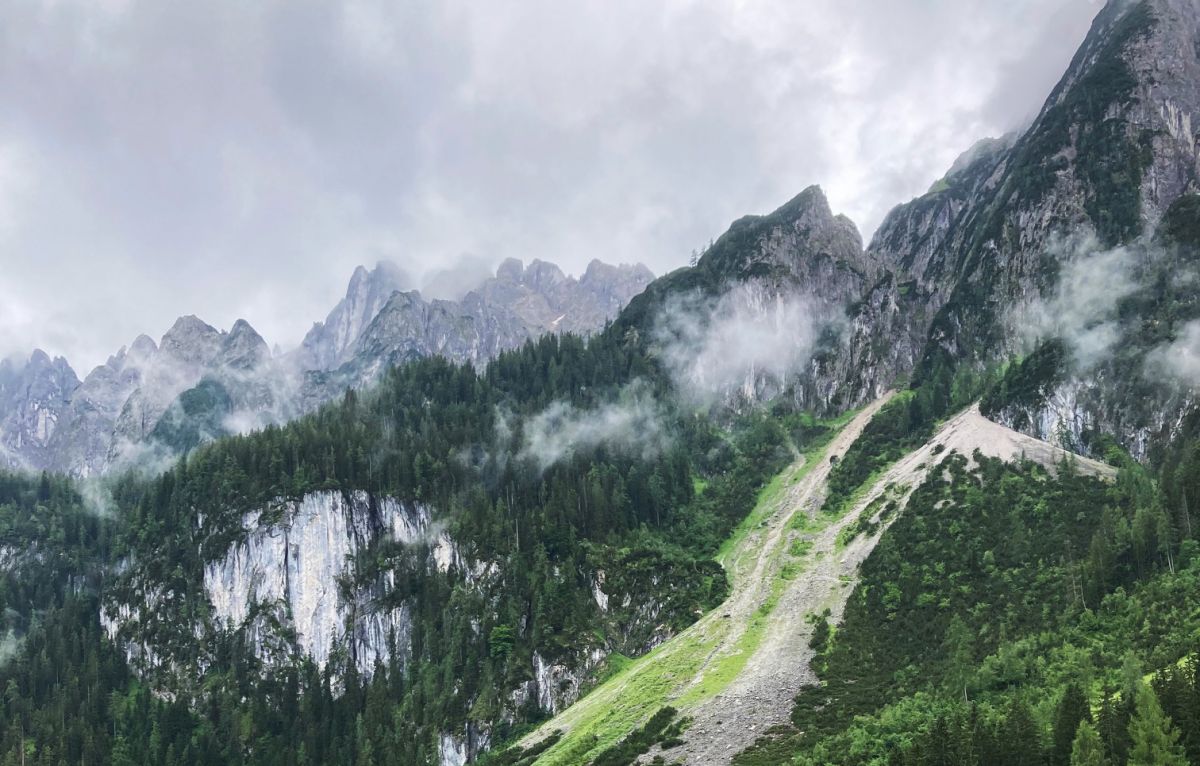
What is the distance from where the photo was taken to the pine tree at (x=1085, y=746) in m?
62.1

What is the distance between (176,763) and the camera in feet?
538

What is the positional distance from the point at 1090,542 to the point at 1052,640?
99.9 ft

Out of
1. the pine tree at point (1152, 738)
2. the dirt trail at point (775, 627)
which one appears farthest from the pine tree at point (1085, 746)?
the dirt trail at point (775, 627)

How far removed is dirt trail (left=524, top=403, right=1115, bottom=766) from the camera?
11150cm

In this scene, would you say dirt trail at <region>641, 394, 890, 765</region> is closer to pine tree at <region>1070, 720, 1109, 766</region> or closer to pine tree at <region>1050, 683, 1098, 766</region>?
pine tree at <region>1050, 683, 1098, 766</region>

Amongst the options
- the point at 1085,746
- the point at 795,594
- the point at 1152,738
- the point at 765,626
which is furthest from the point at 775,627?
the point at 1152,738

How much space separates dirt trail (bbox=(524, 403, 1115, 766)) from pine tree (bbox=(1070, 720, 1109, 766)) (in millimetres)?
44423

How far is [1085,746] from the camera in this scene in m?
63.9

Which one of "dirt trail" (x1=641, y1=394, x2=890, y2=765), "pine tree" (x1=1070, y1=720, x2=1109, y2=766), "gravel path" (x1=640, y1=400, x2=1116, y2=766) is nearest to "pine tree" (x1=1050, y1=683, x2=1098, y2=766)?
"pine tree" (x1=1070, y1=720, x2=1109, y2=766)

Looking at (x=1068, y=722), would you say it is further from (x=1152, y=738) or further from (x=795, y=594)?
(x=795, y=594)

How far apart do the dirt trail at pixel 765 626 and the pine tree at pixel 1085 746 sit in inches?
1749

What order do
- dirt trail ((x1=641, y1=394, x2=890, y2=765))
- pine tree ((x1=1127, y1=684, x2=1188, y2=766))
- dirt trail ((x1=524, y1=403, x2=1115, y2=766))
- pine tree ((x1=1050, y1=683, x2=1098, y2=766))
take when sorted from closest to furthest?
pine tree ((x1=1127, y1=684, x2=1188, y2=766)), pine tree ((x1=1050, y1=683, x2=1098, y2=766)), dirt trail ((x1=641, y1=394, x2=890, y2=765)), dirt trail ((x1=524, y1=403, x2=1115, y2=766))

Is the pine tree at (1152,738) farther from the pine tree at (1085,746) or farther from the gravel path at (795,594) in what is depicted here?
the gravel path at (795,594)

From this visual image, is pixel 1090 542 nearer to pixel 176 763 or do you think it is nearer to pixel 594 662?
pixel 594 662
